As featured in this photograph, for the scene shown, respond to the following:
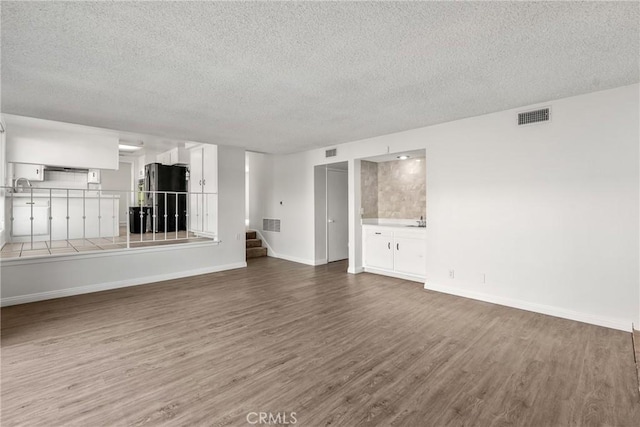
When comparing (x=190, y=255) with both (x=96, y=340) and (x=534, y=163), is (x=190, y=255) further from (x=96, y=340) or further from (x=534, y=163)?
(x=534, y=163)

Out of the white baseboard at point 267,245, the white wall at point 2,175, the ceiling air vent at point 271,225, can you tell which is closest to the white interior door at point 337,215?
the ceiling air vent at point 271,225

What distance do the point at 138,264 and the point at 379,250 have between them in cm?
428

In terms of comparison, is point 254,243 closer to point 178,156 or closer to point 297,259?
point 297,259

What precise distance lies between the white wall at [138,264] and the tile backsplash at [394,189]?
2.72 metres

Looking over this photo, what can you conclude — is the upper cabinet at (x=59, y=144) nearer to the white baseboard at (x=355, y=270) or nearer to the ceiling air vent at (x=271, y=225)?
the ceiling air vent at (x=271, y=225)

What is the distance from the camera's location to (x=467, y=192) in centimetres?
444

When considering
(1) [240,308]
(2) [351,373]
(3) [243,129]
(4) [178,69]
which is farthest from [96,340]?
(3) [243,129]

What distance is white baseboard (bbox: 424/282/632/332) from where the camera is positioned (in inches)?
130

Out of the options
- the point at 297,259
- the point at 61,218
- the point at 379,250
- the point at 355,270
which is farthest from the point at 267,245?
the point at 61,218

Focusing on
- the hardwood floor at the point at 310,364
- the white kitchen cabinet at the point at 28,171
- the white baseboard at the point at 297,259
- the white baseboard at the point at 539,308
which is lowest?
the hardwood floor at the point at 310,364

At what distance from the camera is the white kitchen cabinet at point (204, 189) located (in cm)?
641

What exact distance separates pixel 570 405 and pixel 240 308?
3330 millimetres

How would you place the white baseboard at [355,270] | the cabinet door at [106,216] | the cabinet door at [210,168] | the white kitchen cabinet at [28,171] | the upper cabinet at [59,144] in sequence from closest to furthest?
1. the white baseboard at [355,270]
2. the cabinet door at [210,168]
3. the upper cabinet at [59,144]
4. the white kitchen cabinet at [28,171]
5. the cabinet door at [106,216]

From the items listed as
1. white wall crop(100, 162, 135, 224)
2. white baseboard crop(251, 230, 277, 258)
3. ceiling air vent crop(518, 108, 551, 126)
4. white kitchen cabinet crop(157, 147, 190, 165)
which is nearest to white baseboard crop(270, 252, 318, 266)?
white baseboard crop(251, 230, 277, 258)
